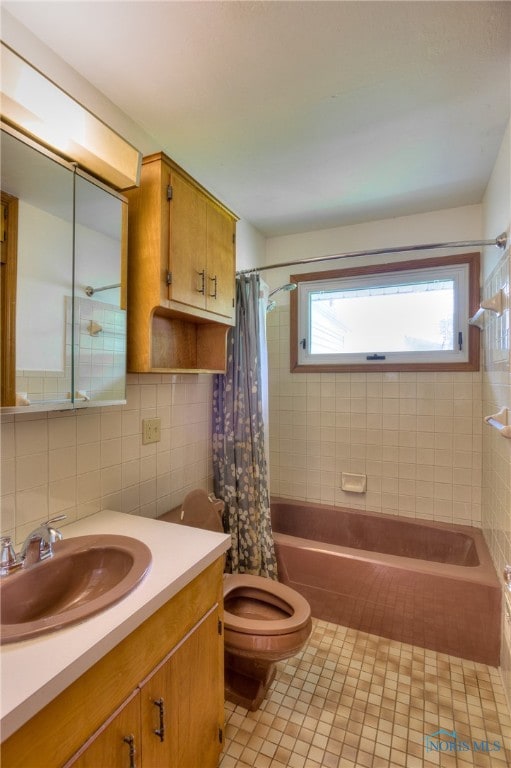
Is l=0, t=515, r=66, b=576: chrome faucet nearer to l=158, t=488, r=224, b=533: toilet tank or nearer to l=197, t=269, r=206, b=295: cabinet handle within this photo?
l=158, t=488, r=224, b=533: toilet tank

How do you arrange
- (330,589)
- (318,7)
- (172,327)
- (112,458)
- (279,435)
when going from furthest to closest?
(279,435)
(330,589)
(172,327)
(112,458)
(318,7)

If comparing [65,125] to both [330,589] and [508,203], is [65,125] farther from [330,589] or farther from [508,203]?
[330,589]

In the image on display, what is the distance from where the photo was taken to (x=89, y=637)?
0.74m

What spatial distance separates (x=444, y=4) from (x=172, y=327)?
59.7 inches

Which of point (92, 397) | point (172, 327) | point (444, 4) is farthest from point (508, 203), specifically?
point (92, 397)

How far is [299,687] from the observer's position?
1582 millimetres

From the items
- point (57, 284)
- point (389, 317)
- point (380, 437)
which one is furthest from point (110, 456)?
point (389, 317)

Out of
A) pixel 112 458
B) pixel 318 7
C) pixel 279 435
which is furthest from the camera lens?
pixel 279 435

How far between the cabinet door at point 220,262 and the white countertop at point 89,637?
3.48 feet

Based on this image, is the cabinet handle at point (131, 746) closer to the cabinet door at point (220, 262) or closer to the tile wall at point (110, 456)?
the tile wall at point (110, 456)

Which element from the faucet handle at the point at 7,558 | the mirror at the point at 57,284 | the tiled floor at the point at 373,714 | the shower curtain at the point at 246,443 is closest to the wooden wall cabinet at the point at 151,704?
the tiled floor at the point at 373,714

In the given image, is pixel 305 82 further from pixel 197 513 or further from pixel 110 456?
pixel 197 513

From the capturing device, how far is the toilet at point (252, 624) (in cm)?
137

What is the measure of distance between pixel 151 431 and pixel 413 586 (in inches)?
→ 59.8
